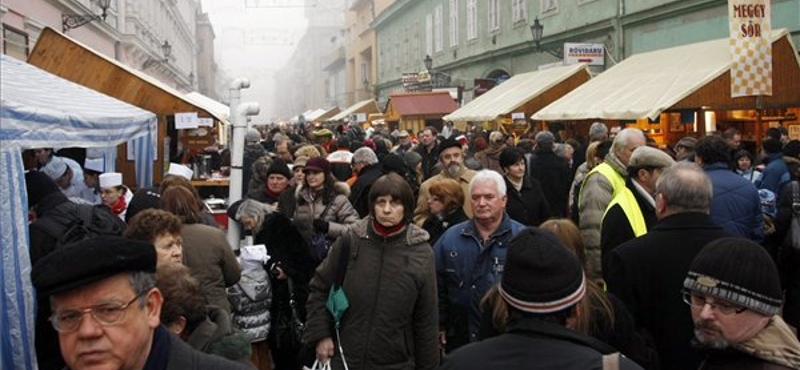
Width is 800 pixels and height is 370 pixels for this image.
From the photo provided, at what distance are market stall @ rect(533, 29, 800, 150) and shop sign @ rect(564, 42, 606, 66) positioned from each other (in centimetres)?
326

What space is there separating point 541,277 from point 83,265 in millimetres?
1345

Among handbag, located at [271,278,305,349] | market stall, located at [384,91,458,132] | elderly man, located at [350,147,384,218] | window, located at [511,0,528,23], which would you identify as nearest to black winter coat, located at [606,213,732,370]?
handbag, located at [271,278,305,349]

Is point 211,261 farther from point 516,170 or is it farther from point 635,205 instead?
point 516,170

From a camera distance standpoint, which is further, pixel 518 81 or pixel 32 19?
pixel 518 81

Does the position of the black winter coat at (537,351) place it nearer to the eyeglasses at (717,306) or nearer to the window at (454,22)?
the eyeglasses at (717,306)

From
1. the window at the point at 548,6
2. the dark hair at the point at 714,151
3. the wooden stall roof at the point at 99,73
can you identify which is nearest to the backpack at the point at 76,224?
the dark hair at the point at 714,151

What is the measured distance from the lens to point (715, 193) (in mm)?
5633

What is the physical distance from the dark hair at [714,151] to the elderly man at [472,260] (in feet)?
6.41

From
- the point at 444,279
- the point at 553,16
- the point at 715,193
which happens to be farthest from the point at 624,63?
the point at 444,279

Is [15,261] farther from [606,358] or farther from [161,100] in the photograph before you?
[161,100]

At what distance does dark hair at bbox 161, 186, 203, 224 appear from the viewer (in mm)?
5348

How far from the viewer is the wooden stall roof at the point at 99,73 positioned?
9655mm

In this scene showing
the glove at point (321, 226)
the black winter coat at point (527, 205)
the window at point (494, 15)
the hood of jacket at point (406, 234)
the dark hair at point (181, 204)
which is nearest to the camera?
the hood of jacket at point (406, 234)

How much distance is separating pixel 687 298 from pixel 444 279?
2133 mm
